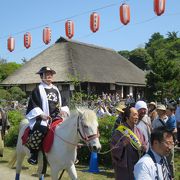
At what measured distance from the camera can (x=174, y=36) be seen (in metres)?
66.8

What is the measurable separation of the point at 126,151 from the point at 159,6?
11.5m

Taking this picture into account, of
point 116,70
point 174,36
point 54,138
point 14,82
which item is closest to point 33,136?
point 54,138

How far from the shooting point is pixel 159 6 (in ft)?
48.1

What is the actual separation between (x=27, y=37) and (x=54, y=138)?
17.9 m

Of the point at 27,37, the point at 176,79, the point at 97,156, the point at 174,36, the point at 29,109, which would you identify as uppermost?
the point at 174,36

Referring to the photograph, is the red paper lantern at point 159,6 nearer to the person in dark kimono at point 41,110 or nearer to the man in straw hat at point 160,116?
the man in straw hat at point 160,116

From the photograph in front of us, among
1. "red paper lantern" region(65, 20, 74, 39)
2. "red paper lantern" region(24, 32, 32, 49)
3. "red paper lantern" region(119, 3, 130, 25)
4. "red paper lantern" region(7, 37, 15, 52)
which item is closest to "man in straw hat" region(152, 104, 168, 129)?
"red paper lantern" region(119, 3, 130, 25)

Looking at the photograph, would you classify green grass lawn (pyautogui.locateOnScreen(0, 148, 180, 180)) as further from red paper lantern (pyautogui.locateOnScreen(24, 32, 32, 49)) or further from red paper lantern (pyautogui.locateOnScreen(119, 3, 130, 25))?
red paper lantern (pyautogui.locateOnScreen(24, 32, 32, 49))

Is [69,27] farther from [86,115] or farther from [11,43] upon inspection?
[86,115]

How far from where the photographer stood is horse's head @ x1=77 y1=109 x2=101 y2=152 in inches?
191

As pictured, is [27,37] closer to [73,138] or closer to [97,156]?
[97,156]

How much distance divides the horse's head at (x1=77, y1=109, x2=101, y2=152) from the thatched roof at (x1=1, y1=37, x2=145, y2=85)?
21.9 m

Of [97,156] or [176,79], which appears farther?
[176,79]

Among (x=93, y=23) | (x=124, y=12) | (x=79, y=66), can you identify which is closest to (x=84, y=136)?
(x=124, y=12)
